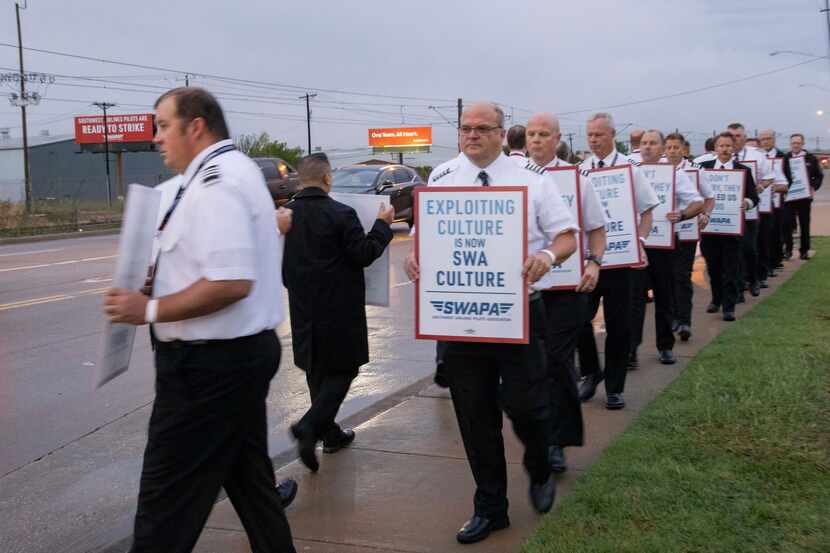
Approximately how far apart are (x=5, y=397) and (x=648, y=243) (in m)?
5.53

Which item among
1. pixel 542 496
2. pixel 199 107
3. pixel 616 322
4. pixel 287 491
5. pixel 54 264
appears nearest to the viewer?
Result: pixel 199 107

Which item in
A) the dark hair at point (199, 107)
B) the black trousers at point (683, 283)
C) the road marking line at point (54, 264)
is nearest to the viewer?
the dark hair at point (199, 107)

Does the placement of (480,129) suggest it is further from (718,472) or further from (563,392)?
(718,472)

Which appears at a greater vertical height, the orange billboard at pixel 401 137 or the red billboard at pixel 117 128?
the orange billboard at pixel 401 137

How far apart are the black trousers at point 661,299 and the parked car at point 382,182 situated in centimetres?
1479

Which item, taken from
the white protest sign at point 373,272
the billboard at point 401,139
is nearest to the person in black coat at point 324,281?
the white protest sign at point 373,272

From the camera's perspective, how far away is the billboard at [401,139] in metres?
121

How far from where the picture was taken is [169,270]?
3188 mm

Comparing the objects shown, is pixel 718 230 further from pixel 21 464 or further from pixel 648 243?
pixel 21 464

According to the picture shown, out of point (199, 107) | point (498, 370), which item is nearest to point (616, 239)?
point (498, 370)

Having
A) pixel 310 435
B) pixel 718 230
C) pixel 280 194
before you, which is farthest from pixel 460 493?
pixel 280 194

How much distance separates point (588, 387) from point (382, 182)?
17533 millimetres

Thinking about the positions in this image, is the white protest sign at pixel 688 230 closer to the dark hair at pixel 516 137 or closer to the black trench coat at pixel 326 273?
the dark hair at pixel 516 137

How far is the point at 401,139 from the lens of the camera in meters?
122
